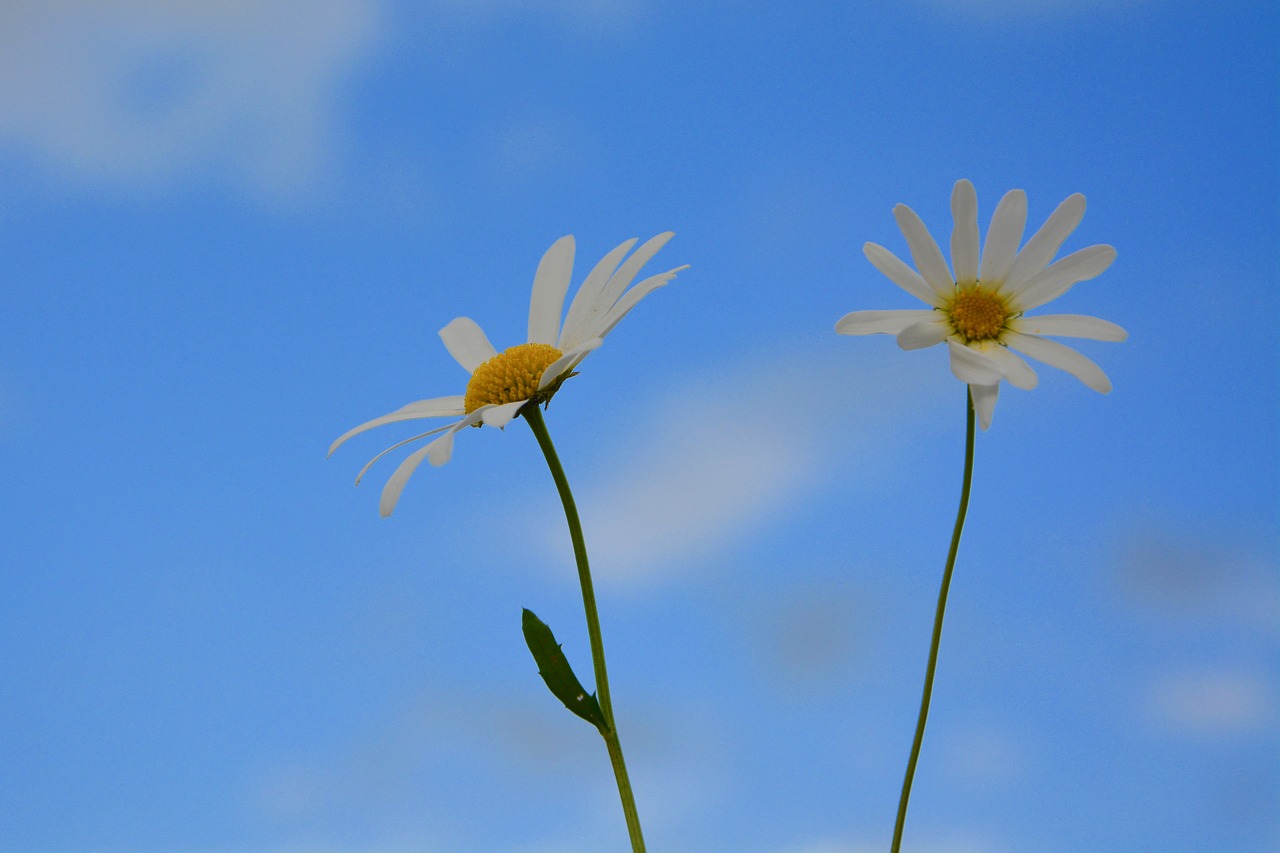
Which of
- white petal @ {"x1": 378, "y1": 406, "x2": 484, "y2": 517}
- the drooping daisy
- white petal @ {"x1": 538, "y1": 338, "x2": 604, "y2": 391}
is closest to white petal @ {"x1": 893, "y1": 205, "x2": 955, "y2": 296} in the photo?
the drooping daisy

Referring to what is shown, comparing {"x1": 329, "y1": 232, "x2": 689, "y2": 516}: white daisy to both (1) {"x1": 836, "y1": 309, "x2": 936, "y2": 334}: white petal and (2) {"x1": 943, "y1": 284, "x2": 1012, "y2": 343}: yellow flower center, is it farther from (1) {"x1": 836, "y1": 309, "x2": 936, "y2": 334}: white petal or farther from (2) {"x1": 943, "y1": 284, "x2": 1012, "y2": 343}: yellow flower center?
(2) {"x1": 943, "y1": 284, "x2": 1012, "y2": 343}: yellow flower center

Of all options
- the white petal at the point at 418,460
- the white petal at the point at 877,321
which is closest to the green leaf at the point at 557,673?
the white petal at the point at 418,460

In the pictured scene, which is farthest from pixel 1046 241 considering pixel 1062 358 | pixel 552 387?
pixel 552 387

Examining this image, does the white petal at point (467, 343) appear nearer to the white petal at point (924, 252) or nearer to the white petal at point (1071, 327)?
the white petal at point (924, 252)

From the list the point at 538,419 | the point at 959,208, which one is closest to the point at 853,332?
the point at 959,208

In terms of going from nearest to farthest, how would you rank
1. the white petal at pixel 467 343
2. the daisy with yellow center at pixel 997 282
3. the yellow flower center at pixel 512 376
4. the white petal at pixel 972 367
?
1. the white petal at pixel 972 367
2. the daisy with yellow center at pixel 997 282
3. the yellow flower center at pixel 512 376
4. the white petal at pixel 467 343

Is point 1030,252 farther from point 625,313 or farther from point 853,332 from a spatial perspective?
point 625,313
